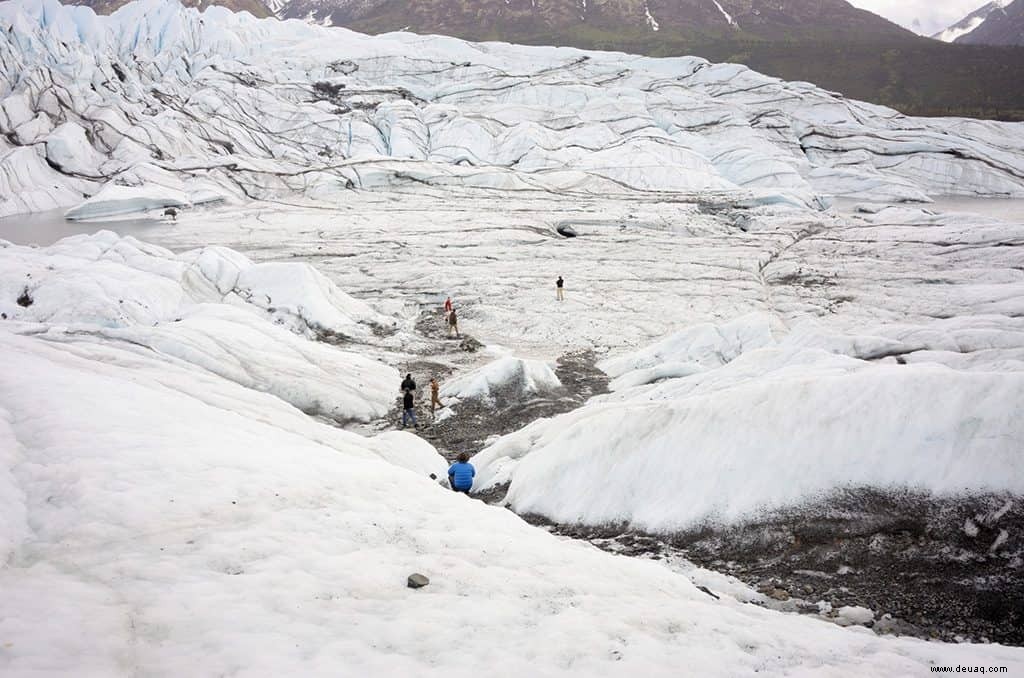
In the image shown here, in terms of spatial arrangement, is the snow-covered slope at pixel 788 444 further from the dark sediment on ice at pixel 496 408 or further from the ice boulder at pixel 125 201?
the ice boulder at pixel 125 201

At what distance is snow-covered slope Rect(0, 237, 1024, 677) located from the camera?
5219 millimetres

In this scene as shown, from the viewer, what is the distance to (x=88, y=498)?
7.04 metres

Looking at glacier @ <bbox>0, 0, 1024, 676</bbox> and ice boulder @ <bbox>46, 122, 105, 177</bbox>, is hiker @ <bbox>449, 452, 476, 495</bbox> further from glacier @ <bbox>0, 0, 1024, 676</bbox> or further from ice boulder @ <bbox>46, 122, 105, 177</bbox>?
ice boulder @ <bbox>46, 122, 105, 177</bbox>

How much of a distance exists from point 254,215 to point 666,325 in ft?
130

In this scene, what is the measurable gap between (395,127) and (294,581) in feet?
263

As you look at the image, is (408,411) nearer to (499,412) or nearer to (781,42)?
(499,412)

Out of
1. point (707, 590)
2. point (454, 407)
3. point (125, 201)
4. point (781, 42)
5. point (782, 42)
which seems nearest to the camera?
point (707, 590)

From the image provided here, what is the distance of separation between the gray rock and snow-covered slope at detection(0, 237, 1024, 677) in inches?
3.4

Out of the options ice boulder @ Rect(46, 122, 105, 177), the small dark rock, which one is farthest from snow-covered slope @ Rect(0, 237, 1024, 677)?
ice boulder @ Rect(46, 122, 105, 177)

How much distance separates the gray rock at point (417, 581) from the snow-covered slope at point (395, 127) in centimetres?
5565

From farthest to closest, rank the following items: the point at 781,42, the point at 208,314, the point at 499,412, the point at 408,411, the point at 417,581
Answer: the point at 781,42
the point at 208,314
the point at 499,412
the point at 408,411
the point at 417,581

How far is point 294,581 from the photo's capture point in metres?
6.39

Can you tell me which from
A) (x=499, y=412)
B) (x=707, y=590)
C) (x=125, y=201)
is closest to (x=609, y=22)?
(x=125, y=201)

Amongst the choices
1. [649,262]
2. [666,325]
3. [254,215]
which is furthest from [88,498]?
[254,215]
